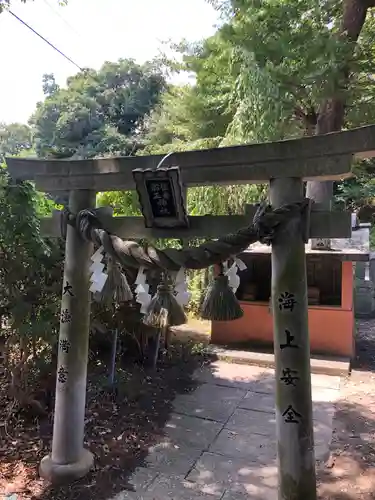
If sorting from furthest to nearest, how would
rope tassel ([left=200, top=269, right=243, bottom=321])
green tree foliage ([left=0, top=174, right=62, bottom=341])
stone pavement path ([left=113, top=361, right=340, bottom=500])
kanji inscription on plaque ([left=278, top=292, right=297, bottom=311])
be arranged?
green tree foliage ([left=0, top=174, right=62, bottom=341]) < stone pavement path ([left=113, top=361, right=340, bottom=500]) < rope tassel ([left=200, top=269, right=243, bottom=321]) < kanji inscription on plaque ([left=278, top=292, right=297, bottom=311])

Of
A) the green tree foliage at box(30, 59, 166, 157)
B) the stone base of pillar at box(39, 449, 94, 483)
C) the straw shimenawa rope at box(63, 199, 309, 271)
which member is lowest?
the stone base of pillar at box(39, 449, 94, 483)

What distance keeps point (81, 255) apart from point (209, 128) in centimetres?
853

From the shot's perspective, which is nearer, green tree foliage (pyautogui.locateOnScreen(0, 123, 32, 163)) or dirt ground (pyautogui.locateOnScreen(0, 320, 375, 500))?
dirt ground (pyautogui.locateOnScreen(0, 320, 375, 500))

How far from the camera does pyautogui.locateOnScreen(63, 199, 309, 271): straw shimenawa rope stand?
2736mm

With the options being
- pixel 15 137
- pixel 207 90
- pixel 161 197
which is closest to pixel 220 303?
pixel 161 197

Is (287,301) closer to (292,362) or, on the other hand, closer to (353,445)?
(292,362)

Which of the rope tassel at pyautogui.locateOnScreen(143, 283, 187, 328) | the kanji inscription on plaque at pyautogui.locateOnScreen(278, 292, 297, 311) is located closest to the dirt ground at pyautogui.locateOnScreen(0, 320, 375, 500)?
the rope tassel at pyautogui.locateOnScreen(143, 283, 187, 328)

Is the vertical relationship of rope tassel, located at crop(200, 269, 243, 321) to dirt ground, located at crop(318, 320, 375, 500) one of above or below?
above

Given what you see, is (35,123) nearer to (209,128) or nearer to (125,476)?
(209,128)

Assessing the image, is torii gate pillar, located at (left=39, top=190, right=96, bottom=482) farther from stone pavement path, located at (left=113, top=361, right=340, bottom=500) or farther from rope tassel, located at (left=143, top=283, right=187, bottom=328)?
rope tassel, located at (left=143, top=283, right=187, bottom=328)

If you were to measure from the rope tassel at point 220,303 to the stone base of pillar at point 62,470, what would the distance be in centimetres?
182

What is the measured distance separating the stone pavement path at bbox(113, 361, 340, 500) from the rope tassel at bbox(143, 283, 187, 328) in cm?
159

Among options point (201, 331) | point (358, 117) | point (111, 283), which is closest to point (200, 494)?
point (111, 283)

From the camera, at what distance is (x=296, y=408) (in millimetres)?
2812
